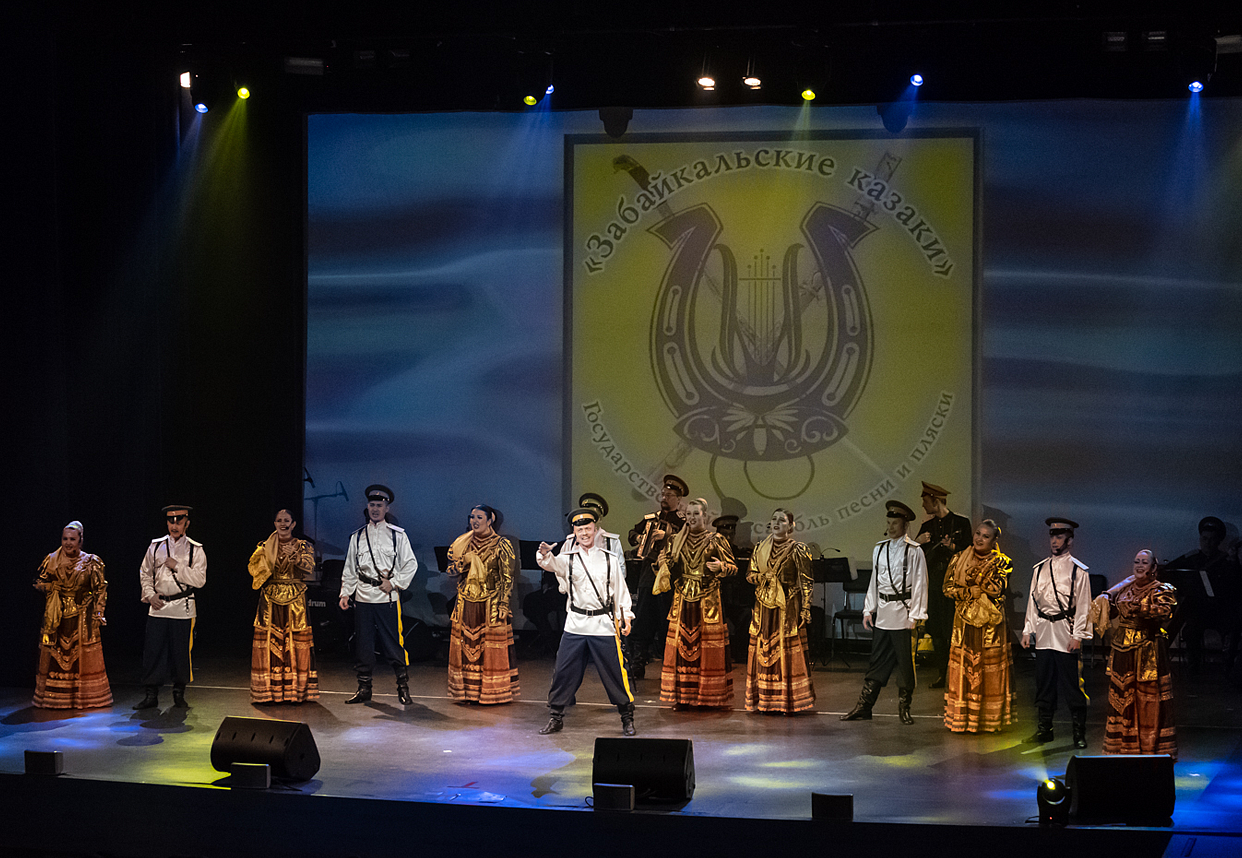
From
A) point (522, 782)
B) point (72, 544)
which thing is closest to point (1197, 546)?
point (522, 782)

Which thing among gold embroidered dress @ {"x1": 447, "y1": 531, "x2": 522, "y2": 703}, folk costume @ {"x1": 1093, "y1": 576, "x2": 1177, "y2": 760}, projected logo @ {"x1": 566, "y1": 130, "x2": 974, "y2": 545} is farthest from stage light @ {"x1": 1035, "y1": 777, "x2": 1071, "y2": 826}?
projected logo @ {"x1": 566, "y1": 130, "x2": 974, "y2": 545}

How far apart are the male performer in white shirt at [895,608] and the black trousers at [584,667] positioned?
4.81ft

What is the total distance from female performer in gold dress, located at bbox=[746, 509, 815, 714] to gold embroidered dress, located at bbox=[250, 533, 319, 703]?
112 inches

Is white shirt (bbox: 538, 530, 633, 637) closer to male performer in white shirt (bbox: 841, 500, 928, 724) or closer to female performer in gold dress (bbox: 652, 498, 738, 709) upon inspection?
female performer in gold dress (bbox: 652, 498, 738, 709)

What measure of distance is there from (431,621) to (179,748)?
348 centimetres

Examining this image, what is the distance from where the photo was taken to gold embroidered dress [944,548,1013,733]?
8.50 metres

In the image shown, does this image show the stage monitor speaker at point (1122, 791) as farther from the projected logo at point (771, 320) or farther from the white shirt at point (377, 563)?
the projected logo at point (771, 320)

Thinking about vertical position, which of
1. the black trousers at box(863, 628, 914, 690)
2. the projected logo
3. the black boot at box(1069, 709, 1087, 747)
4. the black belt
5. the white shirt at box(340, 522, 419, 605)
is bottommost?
the black boot at box(1069, 709, 1087, 747)

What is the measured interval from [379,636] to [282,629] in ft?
2.00

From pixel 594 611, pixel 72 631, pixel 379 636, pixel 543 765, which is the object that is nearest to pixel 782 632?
pixel 594 611

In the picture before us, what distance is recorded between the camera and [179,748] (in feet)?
26.3

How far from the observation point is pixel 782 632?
904 centimetres

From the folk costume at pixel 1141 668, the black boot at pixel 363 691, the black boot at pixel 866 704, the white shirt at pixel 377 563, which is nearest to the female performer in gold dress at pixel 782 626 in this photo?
the black boot at pixel 866 704

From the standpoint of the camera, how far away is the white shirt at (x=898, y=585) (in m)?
8.71
